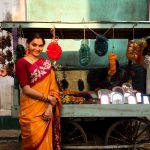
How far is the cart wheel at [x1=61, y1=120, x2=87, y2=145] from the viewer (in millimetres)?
5480

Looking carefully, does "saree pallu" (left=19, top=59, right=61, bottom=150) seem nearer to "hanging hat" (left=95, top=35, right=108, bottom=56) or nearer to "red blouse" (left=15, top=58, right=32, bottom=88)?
"red blouse" (left=15, top=58, right=32, bottom=88)

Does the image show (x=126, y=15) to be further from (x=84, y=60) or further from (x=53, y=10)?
(x=84, y=60)

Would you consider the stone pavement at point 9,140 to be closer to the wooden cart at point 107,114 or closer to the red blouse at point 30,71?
the wooden cart at point 107,114

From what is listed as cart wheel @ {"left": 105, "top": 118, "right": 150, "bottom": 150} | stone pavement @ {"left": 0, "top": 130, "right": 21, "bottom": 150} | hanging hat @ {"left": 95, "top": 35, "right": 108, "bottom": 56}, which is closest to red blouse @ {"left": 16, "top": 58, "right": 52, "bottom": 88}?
hanging hat @ {"left": 95, "top": 35, "right": 108, "bottom": 56}

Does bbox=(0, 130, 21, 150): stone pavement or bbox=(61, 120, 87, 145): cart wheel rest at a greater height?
bbox=(61, 120, 87, 145): cart wheel

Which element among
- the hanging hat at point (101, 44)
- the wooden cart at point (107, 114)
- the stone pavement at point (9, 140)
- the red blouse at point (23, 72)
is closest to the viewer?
the red blouse at point (23, 72)

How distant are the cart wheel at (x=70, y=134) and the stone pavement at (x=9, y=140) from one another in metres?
1.24

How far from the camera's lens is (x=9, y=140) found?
6.99 meters

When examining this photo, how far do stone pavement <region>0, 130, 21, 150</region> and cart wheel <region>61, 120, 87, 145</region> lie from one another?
124 centimetres

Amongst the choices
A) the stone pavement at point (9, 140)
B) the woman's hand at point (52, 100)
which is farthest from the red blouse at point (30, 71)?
the stone pavement at point (9, 140)

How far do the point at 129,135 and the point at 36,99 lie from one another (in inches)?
76.0

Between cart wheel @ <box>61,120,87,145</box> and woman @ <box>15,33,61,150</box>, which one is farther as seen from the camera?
cart wheel @ <box>61,120,87,145</box>

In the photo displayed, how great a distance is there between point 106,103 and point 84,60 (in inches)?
33.6

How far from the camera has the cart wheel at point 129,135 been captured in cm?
546
